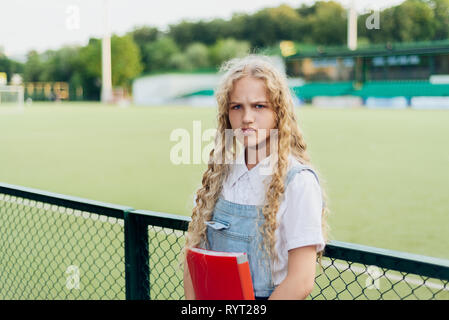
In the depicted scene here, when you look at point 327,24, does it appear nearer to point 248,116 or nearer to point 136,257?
point 136,257

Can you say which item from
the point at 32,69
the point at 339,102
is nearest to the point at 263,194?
the point at 339,102

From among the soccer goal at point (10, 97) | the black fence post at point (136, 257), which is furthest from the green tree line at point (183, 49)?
the black fence post at point (136, 257)

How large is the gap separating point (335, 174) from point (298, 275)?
829 cm

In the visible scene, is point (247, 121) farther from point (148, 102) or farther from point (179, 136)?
point (148, 102)

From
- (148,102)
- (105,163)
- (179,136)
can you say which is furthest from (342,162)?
(148,102)

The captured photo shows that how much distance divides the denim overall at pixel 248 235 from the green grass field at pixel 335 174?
0.52 meters

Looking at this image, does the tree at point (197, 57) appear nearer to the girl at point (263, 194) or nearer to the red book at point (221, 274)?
the girl at point (263, 194)

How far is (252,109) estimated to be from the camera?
1.53 m

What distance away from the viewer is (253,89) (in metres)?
1.53

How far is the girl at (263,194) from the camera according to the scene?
Answer: 4.61ft

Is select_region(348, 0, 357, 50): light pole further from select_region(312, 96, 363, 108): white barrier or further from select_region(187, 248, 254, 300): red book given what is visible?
select_region(187, 248, 254, 300): red book

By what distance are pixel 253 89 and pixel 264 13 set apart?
74049mm
